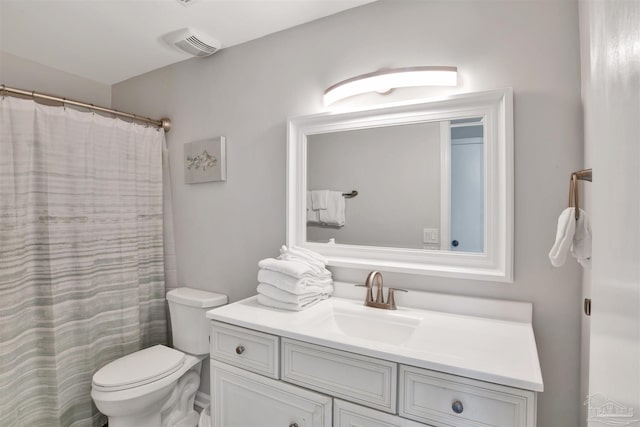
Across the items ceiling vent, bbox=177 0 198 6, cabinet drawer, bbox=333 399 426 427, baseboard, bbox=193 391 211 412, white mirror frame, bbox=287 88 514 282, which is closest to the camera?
cabinet drawer, bbox=333 399 426 427

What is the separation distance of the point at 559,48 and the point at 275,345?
1.57 m

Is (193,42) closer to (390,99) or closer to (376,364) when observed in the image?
(390,99)

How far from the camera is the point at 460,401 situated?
37.1 inches

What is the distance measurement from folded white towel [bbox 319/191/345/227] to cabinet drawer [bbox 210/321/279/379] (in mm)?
692

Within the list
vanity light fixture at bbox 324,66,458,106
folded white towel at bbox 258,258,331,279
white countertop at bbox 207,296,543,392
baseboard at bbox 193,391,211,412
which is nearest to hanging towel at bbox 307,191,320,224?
folded white towel at bbox 258,258,331,279

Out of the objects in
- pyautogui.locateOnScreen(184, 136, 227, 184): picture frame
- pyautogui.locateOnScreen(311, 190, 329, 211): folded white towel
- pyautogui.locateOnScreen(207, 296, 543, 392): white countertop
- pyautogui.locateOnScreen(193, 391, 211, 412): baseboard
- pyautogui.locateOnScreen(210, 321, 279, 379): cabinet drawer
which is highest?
pyautogui.locateOnScreen(184, 136, 227, 184): picture frame

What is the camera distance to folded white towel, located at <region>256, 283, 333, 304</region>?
1.44 metres

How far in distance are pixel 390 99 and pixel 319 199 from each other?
0.62m

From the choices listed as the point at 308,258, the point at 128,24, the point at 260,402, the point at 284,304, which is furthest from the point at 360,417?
the point at 128,24

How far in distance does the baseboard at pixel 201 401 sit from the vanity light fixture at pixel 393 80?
2.00m

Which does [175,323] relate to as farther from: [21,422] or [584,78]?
[584,78]

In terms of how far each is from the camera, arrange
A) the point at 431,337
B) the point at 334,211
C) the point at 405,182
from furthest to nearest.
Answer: the point at 334,211 < the point at 405,182 < the point at 431,337

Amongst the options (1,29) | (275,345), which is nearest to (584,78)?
(275,345)

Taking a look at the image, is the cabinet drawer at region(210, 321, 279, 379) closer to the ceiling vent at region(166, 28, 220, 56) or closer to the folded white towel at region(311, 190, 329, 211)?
the folded white towel at region(311, 190, 329, 211)
